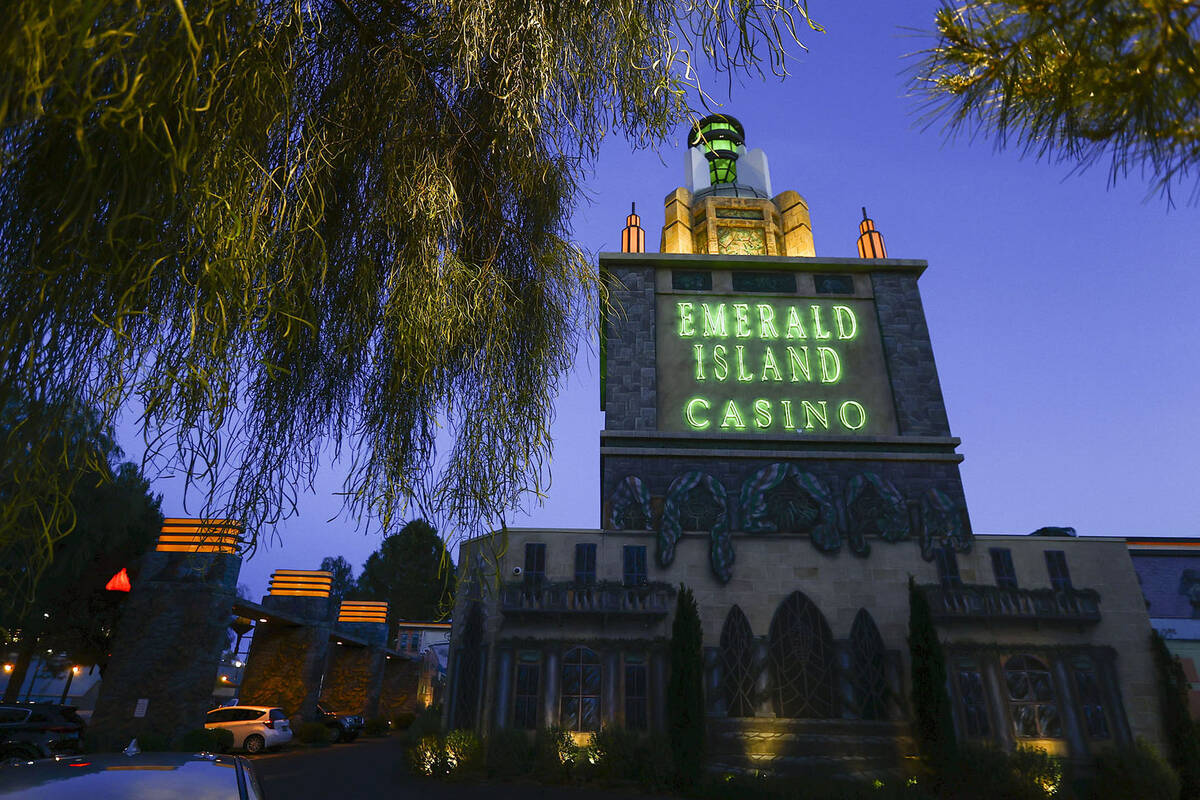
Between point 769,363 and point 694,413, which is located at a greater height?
point 769,363

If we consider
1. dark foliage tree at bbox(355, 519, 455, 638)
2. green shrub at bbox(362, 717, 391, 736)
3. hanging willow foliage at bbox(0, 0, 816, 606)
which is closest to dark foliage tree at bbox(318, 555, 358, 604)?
dark foliage tree at bbox(355, 519, 455, 638)

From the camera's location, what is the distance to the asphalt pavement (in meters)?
13.6

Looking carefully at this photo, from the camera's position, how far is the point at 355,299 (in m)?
3.29

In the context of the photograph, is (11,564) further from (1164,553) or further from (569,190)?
(1164,553)

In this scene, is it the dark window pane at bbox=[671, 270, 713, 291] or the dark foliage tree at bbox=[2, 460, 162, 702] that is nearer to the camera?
the dark foliage tree at bbox=[2, 460, 162, 702]

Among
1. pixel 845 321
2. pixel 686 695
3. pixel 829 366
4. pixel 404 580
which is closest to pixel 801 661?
pixel 686 695

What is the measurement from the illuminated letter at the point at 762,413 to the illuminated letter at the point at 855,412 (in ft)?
8.40

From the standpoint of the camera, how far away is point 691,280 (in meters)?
24.8

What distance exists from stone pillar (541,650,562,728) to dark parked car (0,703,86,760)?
1282 centimetres

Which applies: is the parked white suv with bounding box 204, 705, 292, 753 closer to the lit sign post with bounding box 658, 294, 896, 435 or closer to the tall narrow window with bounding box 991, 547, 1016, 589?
the lit sign post with bounding box 658, 294, 896, 435

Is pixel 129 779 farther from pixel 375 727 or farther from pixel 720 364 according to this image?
pixel 375 727

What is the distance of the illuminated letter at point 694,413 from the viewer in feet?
73.2

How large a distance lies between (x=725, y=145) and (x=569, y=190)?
3431 cm

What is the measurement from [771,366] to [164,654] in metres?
21.0
